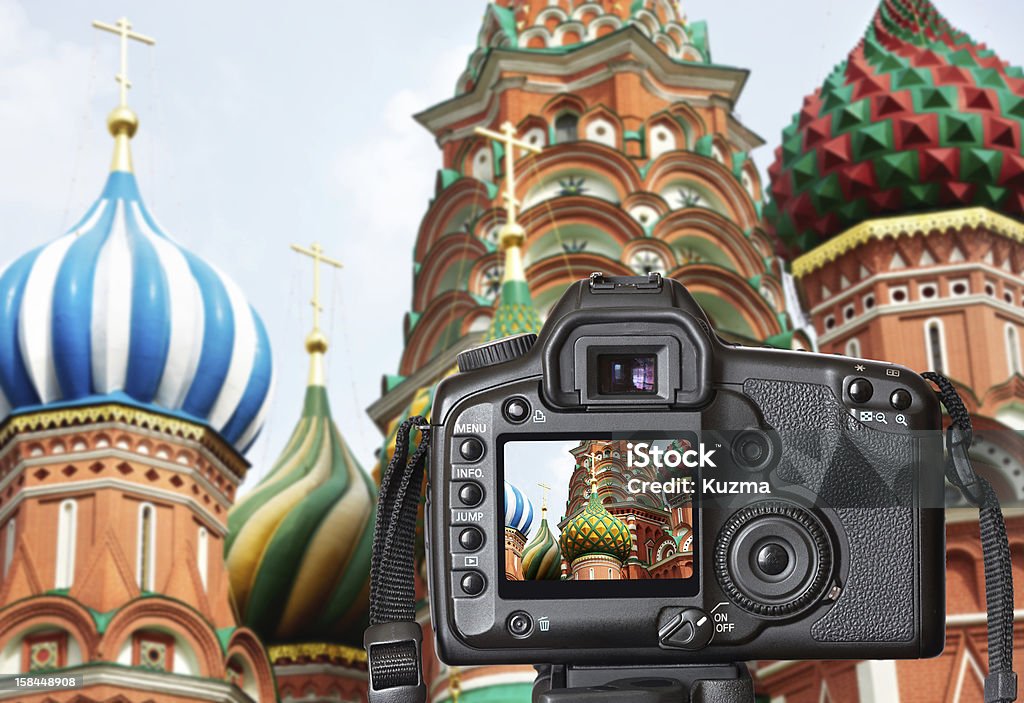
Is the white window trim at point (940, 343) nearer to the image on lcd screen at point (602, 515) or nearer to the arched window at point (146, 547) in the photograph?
the arched window at point (146, 547)

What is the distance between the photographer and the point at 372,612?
177 cm

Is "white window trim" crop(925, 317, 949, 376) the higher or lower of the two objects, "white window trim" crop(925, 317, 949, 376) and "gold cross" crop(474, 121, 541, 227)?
the lower

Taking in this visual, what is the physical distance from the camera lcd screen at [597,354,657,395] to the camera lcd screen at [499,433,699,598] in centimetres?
5

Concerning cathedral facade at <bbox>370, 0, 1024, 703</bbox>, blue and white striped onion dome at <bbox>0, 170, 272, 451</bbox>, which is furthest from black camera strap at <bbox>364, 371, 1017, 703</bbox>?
blue and white striped onion dome at <bbox>0, 170, 272, 451</bbox>

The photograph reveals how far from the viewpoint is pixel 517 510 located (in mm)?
1776

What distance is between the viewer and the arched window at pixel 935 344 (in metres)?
13.2

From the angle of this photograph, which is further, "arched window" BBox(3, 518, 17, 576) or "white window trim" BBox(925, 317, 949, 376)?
"white window trim" BBox(925, 317, 949, 376)

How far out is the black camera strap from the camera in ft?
5.56

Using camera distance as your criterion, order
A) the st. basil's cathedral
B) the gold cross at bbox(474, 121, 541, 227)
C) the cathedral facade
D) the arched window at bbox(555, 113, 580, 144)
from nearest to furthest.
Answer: the st. basil's cathedral < the cathedral facade < the gold cross at bbox(474, 121, 541, 227) < the arched window at bbox(555, 113, 580, 144)

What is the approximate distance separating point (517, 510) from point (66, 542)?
36.1ft

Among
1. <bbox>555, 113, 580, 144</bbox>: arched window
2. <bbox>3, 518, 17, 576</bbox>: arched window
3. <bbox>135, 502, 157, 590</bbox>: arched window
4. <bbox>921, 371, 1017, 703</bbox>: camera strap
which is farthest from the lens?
<bbox>555, 113, 580, 144</bbox>: arched window

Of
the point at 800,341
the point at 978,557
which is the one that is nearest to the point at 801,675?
the point at 978,557

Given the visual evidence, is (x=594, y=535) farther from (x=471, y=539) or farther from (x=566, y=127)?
(x=566, y=127)

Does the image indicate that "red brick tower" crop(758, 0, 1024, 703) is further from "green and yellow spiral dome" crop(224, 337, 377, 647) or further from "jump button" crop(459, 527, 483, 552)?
"jump button" crop(459, 527, 483, 552)
